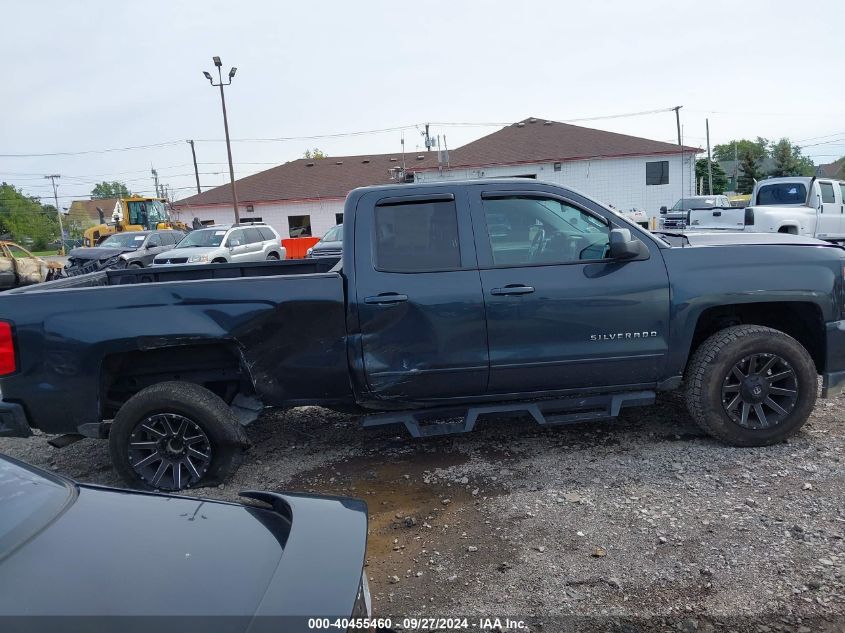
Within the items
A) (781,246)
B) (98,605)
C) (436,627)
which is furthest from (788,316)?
(98,605)

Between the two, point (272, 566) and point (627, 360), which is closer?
point (272, 566)

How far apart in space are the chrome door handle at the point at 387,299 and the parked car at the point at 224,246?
13744mm

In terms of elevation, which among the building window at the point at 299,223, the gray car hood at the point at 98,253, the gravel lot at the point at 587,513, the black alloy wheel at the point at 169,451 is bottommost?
the gravel lot at the point at 587,513

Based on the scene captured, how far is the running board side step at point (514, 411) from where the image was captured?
14.5 ft

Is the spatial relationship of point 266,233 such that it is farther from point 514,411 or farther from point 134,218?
point 514,411

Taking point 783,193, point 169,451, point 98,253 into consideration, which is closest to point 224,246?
point 98,253

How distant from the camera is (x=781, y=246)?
15.0 ft

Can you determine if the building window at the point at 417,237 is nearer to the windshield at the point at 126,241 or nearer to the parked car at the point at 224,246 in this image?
the parked car at the point at 224,246

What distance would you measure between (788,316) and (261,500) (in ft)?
13.9

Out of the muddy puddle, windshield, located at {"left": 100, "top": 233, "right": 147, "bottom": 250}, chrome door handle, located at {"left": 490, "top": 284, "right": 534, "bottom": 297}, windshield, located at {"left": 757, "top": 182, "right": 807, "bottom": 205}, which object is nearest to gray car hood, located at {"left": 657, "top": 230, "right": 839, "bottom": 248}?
chrome door handle, located at {"left": 490, "top": 284, "right": 534, "bottom": 297}

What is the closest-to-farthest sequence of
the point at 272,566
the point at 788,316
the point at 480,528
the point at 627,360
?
the point at 272,566 < the point at 480,528 < the point at 627,360 < the point at 788,316

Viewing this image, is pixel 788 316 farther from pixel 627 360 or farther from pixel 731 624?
pixel 731 624

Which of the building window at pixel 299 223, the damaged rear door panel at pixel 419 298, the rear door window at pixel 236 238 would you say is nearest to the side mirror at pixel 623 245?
the damaged rear door panel at pixel 419 298

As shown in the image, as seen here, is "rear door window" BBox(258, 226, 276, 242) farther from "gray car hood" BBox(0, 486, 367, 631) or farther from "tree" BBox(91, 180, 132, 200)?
"tree" BBox(91, 180, 132, 200)
